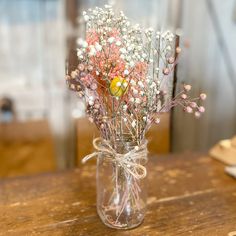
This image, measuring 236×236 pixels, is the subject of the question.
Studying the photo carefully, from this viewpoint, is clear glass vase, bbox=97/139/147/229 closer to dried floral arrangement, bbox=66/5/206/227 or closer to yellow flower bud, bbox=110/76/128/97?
dried floral arrangement, bbox=66/5/206/227

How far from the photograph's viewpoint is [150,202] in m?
1.08

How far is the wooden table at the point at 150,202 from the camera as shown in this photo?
95cm

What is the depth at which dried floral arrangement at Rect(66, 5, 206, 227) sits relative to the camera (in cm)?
80

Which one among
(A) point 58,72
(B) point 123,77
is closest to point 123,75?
(B) point 123,77

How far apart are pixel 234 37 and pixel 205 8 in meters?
0.23

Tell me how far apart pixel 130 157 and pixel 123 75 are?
20 centimetres

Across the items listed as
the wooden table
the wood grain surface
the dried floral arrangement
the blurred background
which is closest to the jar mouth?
the dried floral arrangement

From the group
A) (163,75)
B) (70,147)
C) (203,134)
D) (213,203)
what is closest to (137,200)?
(213,203)

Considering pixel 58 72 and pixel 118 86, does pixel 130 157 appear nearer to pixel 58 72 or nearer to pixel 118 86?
pixel 118 86

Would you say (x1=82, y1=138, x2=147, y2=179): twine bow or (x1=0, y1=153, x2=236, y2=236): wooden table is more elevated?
(x1=82, y1=138, x2=147, y2=179): twine bow

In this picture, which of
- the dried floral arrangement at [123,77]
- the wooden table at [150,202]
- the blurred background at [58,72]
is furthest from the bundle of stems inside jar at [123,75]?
the blurred background at [58,72]

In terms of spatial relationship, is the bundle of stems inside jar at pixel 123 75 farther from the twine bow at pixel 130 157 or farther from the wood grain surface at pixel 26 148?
the wood grain surface at pixel 26 148

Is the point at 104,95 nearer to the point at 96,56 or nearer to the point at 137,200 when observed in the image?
the point at 96,56

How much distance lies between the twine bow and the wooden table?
0.54 ft
